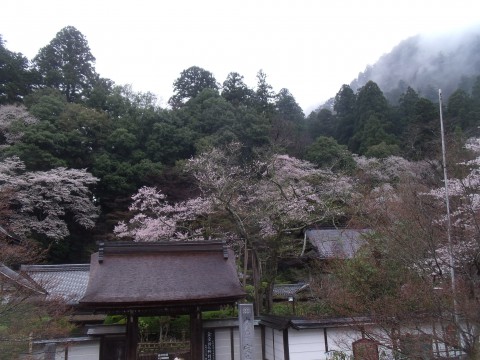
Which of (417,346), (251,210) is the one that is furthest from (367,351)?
(251,210)

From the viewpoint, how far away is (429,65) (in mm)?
64875

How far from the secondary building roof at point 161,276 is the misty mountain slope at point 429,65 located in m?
49.3

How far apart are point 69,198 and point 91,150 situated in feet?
19.5

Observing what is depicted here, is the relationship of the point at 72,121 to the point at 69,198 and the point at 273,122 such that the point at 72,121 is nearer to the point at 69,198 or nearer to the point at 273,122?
the point at 69,198

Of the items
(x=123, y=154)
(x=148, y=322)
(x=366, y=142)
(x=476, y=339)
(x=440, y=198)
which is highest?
(x=366, y=142)

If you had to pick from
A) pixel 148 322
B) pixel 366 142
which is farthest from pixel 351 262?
pixel 366 142

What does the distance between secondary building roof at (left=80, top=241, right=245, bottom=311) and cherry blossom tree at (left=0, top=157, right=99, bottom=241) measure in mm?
11093

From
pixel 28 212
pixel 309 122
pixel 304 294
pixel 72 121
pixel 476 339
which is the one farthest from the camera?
pixel 309 122

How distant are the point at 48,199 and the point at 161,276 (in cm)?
1449

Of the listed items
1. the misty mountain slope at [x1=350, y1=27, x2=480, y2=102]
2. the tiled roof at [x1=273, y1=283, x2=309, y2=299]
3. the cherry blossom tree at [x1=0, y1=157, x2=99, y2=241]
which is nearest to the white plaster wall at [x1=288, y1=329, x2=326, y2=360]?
the tiled roof at [x1=273, y1=283, x2=309, y2=299]

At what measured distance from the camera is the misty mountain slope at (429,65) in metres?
58.2

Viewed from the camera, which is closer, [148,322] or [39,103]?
[148,322]

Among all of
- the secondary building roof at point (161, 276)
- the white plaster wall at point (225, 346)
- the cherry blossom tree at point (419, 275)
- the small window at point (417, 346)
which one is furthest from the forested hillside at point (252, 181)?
the secondary building roof at point (161, 276)

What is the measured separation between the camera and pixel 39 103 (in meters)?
28.7
